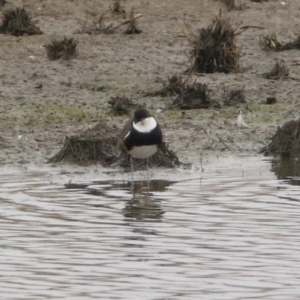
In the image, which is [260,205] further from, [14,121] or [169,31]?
[169,31]

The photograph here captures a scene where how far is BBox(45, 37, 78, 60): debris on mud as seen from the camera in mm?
15672

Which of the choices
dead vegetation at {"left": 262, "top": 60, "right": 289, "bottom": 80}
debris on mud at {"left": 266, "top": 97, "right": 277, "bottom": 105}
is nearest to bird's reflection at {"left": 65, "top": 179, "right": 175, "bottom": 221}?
debris on mud at {"left": 266, "top": 97, "right": 277, "bottom": 105}

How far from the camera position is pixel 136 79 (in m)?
15.2

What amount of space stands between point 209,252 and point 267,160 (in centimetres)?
435

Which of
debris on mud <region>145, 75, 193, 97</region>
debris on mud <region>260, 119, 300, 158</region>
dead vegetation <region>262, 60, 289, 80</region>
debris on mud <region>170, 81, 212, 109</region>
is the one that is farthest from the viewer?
dead vegetation <region>262, 60, 289, 80</region>

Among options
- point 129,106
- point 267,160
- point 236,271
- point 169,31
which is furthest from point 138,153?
point 169,31

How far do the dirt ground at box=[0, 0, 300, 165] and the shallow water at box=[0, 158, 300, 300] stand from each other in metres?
1.23

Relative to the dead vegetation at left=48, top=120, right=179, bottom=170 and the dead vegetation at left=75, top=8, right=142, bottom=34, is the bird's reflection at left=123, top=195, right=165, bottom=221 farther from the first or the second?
the dead vegetation at left=75, top=8, right=142, bottom=34

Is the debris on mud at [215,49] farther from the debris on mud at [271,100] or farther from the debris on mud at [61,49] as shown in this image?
the debris on mud at [61,49]

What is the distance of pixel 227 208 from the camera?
9727 mm

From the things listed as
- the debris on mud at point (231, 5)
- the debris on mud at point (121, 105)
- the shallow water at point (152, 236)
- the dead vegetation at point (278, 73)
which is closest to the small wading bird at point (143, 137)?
the shallow water at point (152, 236)

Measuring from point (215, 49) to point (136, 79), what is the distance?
1106 millimetres

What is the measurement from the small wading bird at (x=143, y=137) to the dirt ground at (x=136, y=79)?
0.98 m

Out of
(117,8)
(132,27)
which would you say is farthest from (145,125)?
(117,8)
